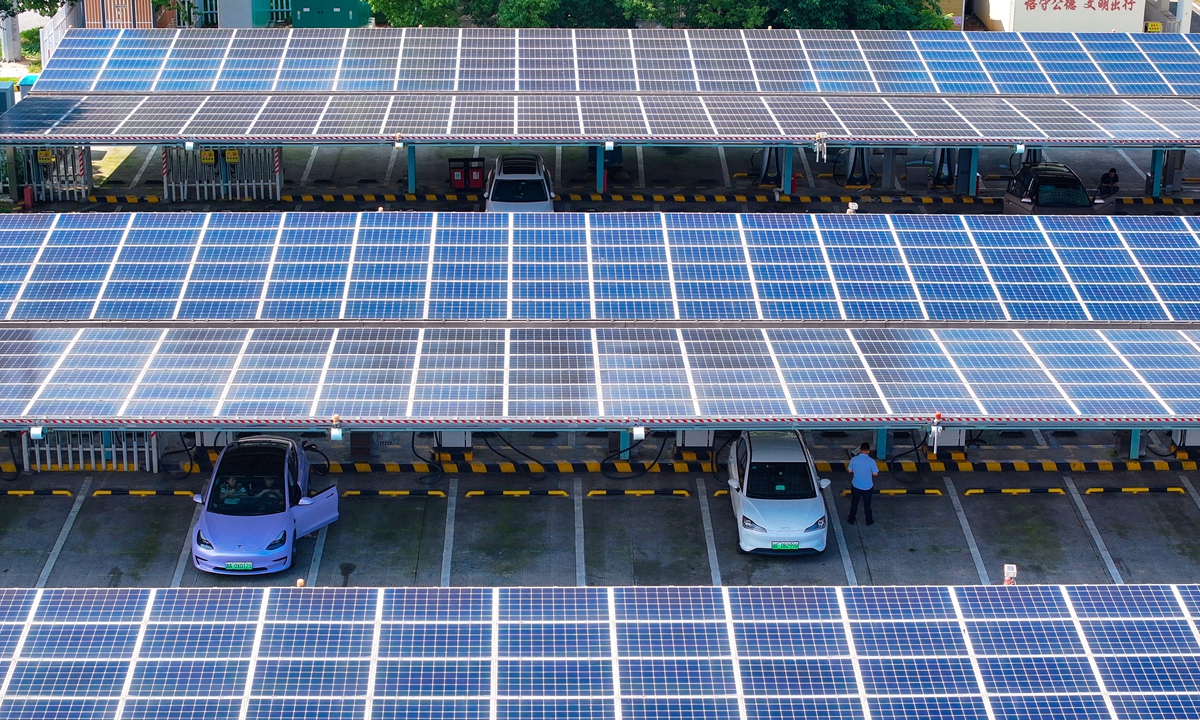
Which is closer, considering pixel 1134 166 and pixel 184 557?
pixel 184 557

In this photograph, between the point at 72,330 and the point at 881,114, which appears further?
the point at 881,114

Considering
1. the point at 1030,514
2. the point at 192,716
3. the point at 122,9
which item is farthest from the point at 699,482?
the point at 122,9

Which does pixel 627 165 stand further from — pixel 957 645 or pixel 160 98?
pixel 957 645

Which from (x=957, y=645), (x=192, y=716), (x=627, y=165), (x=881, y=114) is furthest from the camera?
(x=627, y=165)

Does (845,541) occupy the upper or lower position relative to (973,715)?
lower

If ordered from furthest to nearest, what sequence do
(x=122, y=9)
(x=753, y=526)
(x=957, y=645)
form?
1. (x=122, y=9)
2. (x=753, y=526)
3. (x=957, y=645)

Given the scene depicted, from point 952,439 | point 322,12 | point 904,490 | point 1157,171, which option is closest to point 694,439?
point 904,490

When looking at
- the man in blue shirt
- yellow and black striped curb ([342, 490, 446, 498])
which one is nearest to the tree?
yellow and black striped curb ([342, 490, 446, 498])

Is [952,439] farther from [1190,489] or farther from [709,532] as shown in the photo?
[709,532]
